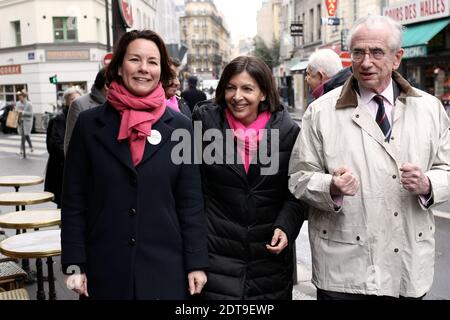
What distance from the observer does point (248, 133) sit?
2740 mm

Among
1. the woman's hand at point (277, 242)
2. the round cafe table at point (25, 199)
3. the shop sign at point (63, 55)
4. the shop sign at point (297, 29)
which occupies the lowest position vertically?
the round cafe table at point (25, 199)

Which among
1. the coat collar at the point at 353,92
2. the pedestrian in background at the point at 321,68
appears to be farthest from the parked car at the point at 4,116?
the coat collar at the point at 353,92

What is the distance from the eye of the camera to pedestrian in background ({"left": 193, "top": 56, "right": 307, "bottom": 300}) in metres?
2.67

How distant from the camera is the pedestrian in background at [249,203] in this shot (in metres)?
2.67

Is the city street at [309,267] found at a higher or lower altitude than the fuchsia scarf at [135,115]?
lower

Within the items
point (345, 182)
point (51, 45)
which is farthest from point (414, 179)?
point (51, 45)

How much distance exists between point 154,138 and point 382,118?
1116 mm

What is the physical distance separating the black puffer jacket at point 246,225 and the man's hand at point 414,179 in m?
0.62

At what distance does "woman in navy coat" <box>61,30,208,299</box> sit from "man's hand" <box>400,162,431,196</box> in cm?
99

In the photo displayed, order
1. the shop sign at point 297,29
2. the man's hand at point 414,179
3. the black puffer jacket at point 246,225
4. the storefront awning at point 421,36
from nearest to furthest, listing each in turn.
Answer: the man's hand at point 414,179 → the black puffer jacket at point 246,225 → the storefront awning at point 421,36 → the shop sign at point 297,29

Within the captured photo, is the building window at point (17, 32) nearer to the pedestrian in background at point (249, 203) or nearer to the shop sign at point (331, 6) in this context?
the shop sign at point (331, 6)

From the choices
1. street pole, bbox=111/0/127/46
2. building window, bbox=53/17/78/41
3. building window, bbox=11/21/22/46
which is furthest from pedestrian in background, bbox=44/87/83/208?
building window, bbox=11/21/22/46

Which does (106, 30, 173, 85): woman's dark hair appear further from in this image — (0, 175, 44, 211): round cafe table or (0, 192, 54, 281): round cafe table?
(0, 175, 44, 211): round cafe table

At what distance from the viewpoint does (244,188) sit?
267 centimetres
